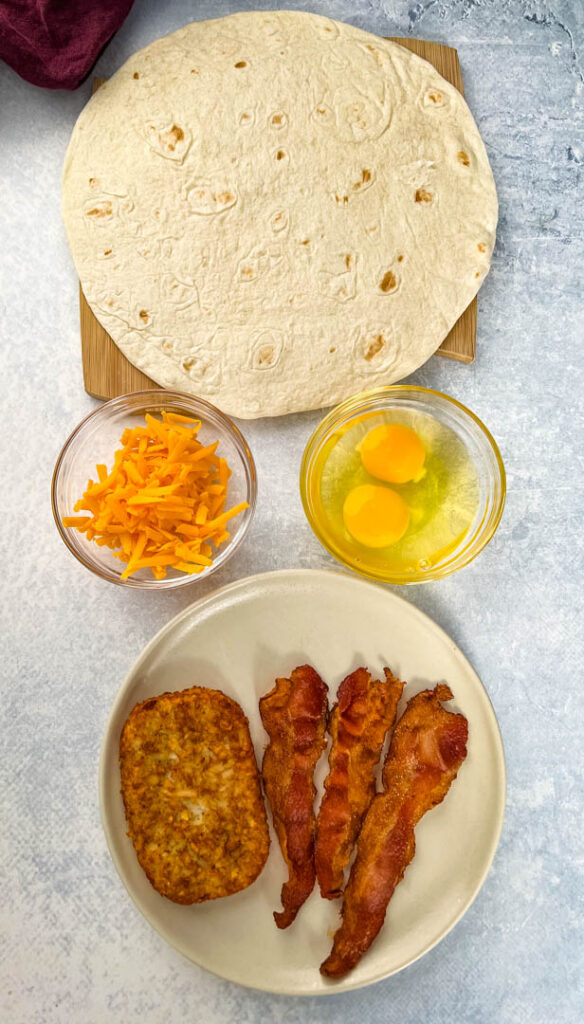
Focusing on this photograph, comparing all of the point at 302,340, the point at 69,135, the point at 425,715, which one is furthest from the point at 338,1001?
the point at 69,135

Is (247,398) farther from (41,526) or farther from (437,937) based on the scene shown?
(437,937)

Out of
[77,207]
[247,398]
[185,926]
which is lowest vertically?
[185,926]

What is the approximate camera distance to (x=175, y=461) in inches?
65.1

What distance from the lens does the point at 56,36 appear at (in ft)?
5.93

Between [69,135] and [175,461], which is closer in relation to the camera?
[175,461]

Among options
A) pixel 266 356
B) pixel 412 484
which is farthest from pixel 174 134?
pixel 412 484

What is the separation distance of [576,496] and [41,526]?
55.7 inches

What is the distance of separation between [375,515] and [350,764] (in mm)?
591

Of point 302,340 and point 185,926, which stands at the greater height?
point 302,340

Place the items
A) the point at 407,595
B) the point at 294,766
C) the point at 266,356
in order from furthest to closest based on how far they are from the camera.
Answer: the point at 407,595, the point at 266,356, the point at 294,766

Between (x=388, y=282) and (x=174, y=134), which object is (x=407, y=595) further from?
(x=174, y=134)

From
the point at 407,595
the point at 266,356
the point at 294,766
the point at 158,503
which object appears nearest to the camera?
the point at 158,503

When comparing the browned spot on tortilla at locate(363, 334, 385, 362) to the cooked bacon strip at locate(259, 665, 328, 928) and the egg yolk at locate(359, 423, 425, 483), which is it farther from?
the cooked bacon strip at locate(259, 665, 328, 928)

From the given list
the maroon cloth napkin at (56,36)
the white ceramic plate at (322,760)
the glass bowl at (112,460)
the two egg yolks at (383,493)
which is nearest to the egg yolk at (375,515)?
the two egg yolks at (383,493)
